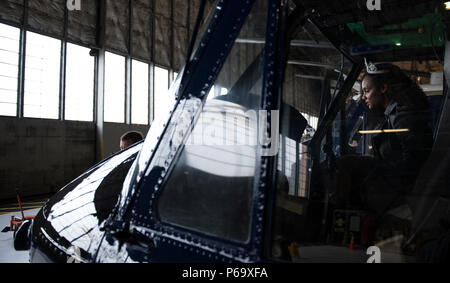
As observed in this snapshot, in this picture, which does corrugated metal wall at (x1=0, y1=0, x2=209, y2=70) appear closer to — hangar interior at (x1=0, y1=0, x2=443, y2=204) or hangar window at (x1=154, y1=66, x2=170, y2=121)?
hangar interior at (x1=0, y1=0, x2=443, y2=204)

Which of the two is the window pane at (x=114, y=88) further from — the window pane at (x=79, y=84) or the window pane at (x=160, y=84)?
the window pane at (x=160, y=84)

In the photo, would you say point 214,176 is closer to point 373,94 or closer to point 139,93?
point 373,94

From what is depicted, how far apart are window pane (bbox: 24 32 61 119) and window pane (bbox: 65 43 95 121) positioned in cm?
36

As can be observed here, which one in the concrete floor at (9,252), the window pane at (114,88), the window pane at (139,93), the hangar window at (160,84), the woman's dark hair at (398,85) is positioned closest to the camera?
the woman's dark hair at (398,85)

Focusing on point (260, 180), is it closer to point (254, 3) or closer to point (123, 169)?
point (254, 3)

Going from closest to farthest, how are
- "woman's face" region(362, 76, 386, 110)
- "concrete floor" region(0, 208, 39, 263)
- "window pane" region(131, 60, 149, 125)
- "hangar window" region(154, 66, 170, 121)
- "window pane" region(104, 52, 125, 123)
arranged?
"woman's face" region(362, 76, 386, 110), "concrete floor" region(0, 208, 39, 263), "window pane" region(104, 52, 125, 123), "window pane" region(131, 60, 149, 125), "hangar window" region(154, 66, 170, 121)

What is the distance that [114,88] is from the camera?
10719 mm

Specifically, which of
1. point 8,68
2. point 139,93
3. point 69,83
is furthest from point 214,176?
point 139,93

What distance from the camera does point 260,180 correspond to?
41.5 inches

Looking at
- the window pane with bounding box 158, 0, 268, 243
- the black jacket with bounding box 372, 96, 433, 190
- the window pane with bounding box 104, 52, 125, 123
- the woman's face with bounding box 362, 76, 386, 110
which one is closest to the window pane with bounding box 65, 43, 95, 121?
the window pane with bounding box 104, 52, 125, 123

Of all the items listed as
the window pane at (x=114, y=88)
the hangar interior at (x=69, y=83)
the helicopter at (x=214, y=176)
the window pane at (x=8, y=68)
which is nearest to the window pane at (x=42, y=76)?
the hangar interior at (x=69, y=83)

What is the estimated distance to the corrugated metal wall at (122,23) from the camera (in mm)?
8242

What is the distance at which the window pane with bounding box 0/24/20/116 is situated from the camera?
751cm

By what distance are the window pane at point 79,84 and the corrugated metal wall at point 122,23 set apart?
36cm
